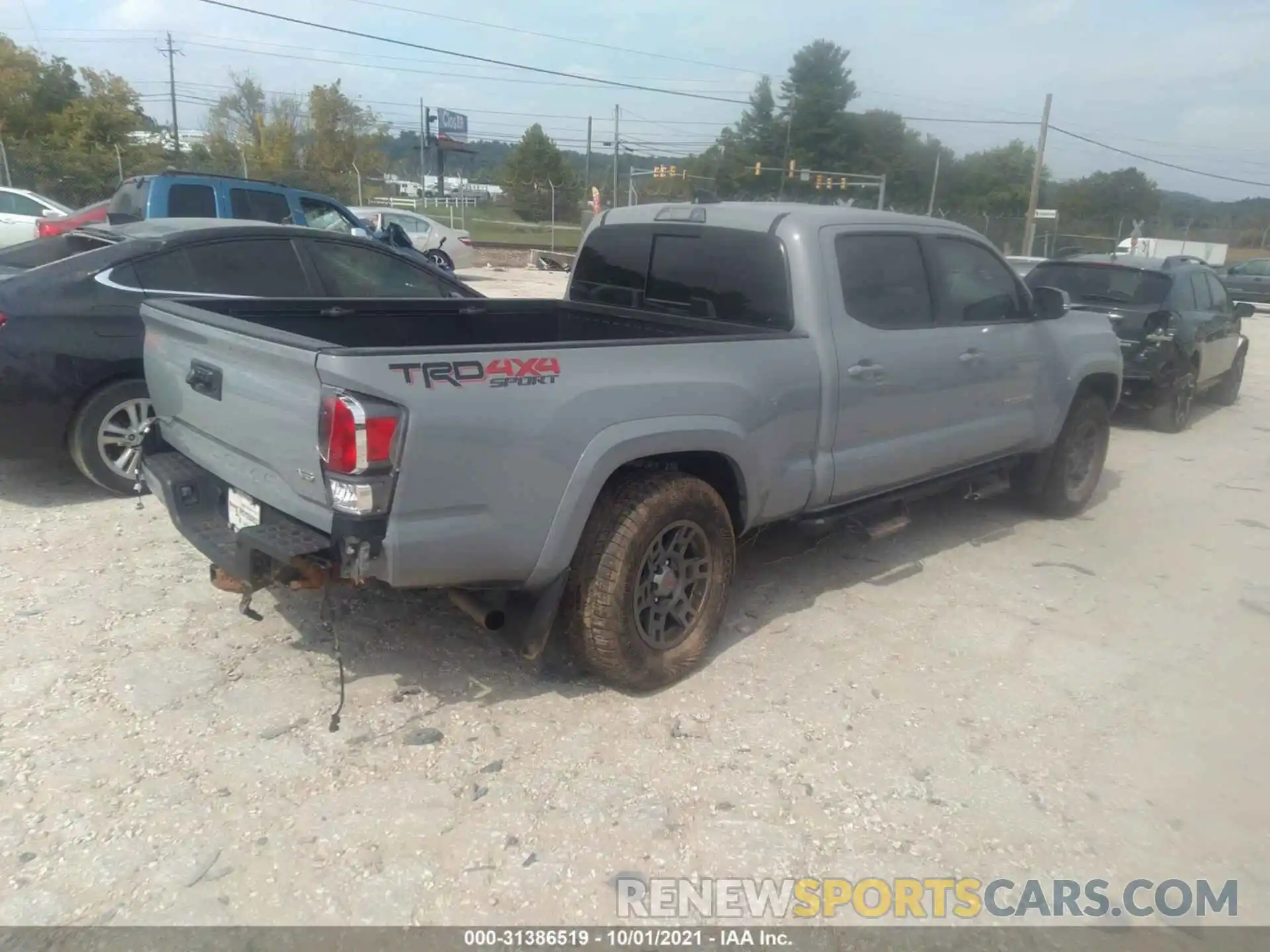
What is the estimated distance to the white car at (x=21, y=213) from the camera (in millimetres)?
15906

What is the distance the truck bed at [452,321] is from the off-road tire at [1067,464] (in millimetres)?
2881

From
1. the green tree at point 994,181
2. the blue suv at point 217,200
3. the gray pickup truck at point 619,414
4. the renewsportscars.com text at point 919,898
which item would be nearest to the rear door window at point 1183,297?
the gray pickup truck at point 619,414

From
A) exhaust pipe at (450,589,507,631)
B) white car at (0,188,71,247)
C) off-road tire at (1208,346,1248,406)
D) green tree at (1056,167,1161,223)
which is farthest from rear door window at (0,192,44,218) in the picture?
green tree at (1056,167,1161,223)

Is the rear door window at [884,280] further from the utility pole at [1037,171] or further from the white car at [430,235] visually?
the utility pole at [1037,171]

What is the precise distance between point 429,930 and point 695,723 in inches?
54.1

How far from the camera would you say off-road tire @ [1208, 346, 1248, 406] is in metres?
11.3

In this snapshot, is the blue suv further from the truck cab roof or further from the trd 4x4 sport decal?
the trd 4x4 sport decal

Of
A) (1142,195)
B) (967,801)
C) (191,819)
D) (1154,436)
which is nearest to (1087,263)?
Result: (1154,436)

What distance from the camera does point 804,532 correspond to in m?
4.54

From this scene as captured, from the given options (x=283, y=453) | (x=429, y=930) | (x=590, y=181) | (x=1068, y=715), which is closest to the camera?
(x=429, y=930)

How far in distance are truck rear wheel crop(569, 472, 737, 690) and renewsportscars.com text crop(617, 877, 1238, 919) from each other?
Answer: 3.36 feet

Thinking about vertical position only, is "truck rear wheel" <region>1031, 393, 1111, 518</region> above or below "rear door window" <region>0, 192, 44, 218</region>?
below

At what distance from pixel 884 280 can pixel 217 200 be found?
9.35 m

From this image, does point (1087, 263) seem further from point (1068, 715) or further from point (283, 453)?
point (283, 453)
